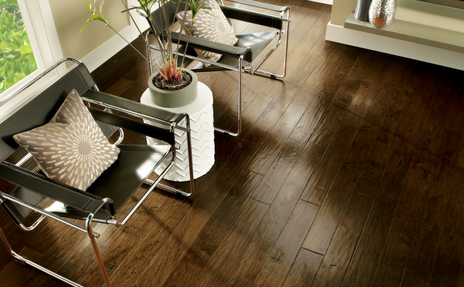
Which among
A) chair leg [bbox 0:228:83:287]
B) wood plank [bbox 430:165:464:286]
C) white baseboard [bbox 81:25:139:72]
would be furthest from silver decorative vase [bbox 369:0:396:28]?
chair leg [bbox 0:228:83:287]

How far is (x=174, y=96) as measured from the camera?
2.04 meters

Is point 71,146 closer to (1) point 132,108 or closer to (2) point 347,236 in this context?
(1) point 132,108

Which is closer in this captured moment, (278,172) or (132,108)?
(132,108)

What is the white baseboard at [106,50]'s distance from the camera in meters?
3.15

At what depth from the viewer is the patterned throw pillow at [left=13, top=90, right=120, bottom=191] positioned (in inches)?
65.0

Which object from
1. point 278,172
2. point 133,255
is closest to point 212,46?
point 278,172

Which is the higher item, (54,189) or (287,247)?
(54,189)

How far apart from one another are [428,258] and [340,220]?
1.41ft

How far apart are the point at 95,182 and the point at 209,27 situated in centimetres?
128

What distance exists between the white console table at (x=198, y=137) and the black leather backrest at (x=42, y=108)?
32 cm

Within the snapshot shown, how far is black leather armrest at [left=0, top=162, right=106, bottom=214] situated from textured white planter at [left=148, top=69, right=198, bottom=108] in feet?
2.18

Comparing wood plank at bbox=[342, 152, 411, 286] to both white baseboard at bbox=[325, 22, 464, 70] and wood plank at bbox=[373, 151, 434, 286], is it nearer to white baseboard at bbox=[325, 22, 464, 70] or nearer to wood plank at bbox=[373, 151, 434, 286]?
wood plank at bbox=[373, 151, 434, 286]

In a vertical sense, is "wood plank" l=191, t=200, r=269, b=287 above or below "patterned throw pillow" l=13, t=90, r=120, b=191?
below

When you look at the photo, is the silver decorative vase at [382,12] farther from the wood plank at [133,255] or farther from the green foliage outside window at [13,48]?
the green foliage outside window at [13,48]
